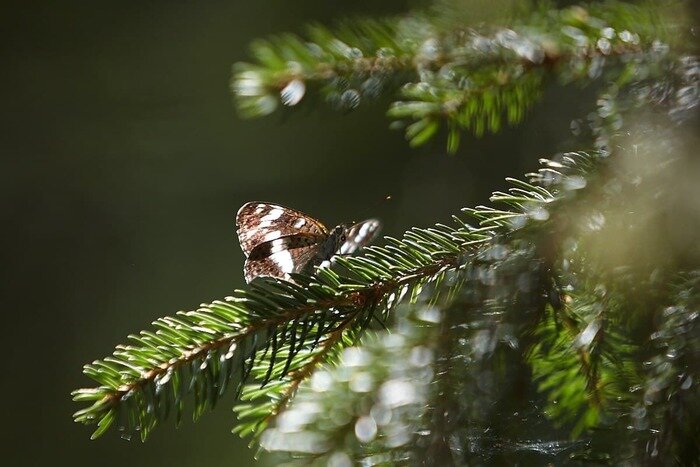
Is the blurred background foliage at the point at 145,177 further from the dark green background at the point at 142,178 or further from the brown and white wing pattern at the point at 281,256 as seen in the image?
the brown and white wing pattern at the point at 281,256

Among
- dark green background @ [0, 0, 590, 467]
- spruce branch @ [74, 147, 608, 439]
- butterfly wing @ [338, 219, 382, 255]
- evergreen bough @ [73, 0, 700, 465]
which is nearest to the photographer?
evergreen bough @ [73, 0, 700, 465]

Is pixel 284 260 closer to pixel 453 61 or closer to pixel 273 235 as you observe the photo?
pixel 273 235

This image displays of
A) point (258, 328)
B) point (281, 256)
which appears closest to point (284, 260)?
point (281, 256)

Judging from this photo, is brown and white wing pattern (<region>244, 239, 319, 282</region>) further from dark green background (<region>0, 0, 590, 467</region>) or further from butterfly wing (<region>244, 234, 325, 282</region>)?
dark green background (<region>0, 0, 590, 467</region>)

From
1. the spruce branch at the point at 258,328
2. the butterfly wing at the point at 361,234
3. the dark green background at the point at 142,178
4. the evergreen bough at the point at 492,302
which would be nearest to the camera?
the evergreen bough at the point at 492,302

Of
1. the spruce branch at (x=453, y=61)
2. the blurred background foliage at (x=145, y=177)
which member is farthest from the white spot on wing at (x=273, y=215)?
the blurred background foliage at (x=145, y=177)

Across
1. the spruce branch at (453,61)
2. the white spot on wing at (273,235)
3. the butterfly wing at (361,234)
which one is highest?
the spruce branch at (453,61)

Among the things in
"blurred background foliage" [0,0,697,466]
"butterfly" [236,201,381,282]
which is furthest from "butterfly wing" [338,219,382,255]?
"blurred background foliage" [0,0,697,466]

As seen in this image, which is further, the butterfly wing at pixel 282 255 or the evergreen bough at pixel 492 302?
the butterfly wing at pixel 282 255
